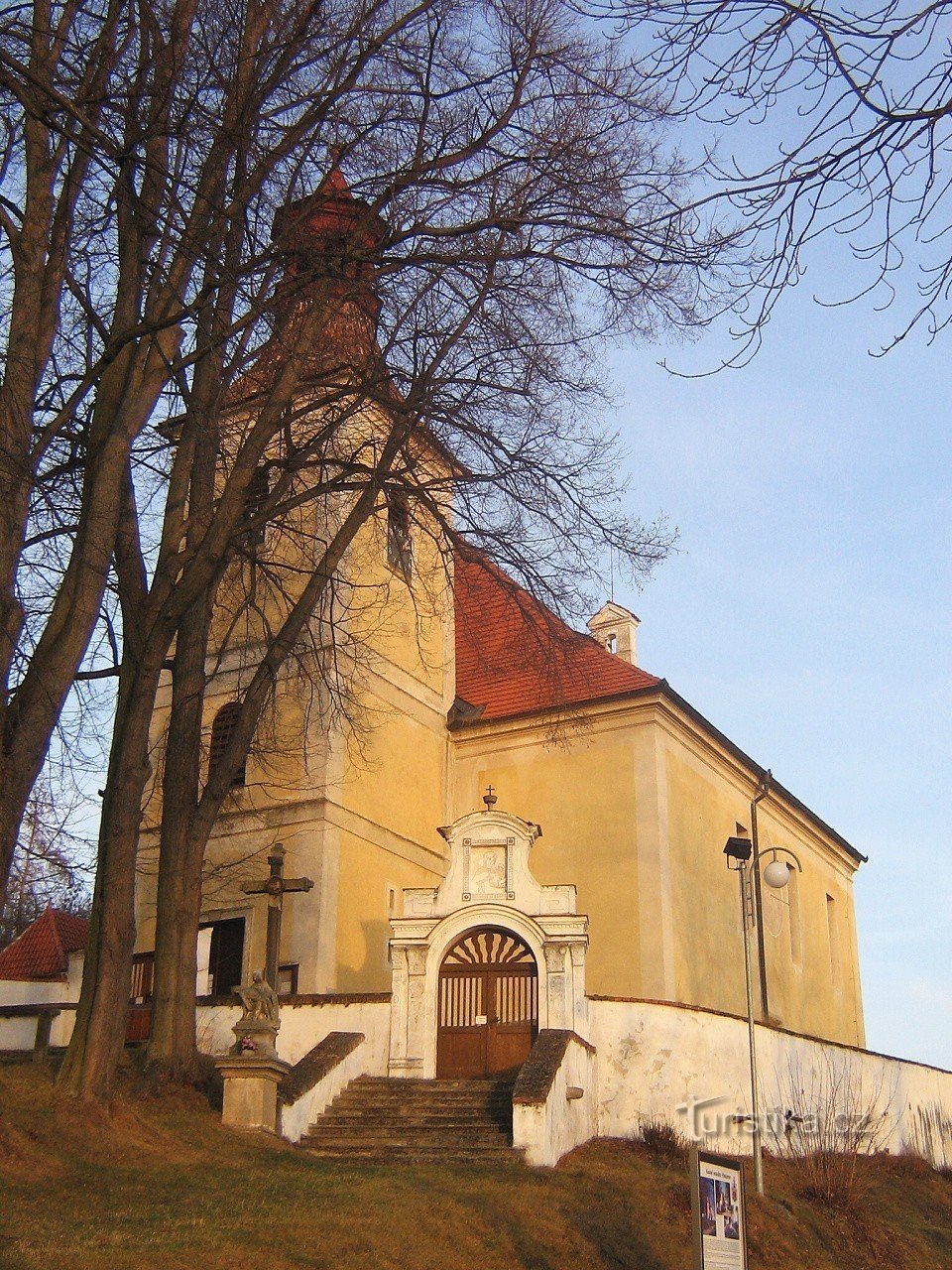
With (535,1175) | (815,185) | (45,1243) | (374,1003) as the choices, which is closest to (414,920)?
(374,1003)

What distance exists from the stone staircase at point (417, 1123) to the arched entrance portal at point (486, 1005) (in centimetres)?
48

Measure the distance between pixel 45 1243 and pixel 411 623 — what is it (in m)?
18.1

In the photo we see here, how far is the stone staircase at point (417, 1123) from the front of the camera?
1584 cm

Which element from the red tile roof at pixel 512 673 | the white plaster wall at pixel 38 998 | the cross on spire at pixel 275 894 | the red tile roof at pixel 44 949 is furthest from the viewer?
the red tile roof at pixel 44 949

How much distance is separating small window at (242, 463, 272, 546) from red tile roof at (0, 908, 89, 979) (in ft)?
42.8

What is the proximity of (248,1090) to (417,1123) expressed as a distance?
2.17 meters

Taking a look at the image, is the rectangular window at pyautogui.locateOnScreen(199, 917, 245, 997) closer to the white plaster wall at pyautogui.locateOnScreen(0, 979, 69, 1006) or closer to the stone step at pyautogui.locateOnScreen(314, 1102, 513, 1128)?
the white plaster wall at pyautogui.locateOnScreen(0, 979, 69, 1006)

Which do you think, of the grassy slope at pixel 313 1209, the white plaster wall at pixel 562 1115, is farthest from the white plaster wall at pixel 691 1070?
the grassy slope at pixel 313 1209

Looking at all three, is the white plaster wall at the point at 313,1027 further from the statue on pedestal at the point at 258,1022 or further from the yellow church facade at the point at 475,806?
the yellow church facade at the point at 475,806

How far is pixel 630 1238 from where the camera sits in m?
13.4

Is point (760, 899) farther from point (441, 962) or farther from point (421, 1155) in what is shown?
point (421, 1155)

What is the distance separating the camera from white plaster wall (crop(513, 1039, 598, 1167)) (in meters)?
15.6

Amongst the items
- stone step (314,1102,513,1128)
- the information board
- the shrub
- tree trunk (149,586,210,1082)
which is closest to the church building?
the shrub

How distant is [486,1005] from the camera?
18.6 meters
